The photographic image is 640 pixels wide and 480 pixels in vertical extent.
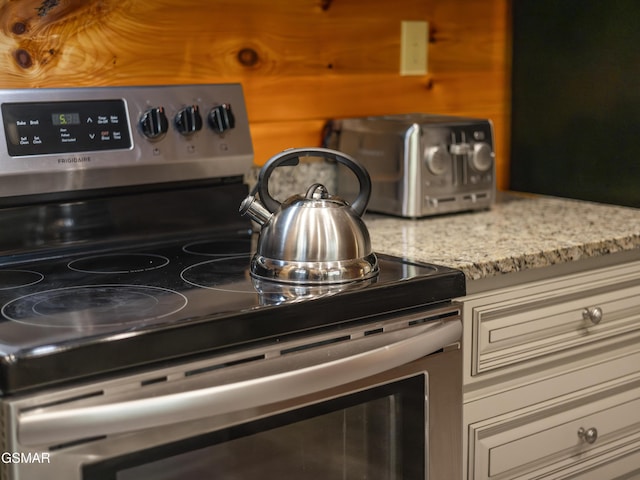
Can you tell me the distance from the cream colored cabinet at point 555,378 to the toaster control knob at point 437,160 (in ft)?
1.27

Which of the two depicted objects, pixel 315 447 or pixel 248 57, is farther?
pixel 248 57

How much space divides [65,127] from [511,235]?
2.72 feet

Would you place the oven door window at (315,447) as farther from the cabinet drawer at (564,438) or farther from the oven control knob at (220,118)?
the oven control knob at (220,118)

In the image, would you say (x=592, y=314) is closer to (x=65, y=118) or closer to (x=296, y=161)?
(x=296, y=161)

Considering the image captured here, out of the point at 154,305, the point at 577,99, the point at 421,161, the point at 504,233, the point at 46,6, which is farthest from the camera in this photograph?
the point at 577,99

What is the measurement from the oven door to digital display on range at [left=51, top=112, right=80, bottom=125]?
611mm

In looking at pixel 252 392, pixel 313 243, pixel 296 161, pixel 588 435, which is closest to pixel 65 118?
pixel 296 161

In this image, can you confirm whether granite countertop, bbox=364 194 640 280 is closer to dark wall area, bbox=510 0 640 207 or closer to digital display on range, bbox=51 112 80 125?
dark wall area, bbox=510 0 640 207

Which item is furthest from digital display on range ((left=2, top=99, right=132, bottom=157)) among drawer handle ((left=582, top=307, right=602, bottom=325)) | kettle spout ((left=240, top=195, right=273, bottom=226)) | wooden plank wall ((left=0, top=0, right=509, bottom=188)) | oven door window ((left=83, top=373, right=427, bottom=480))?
drawer handle ((left=582, top=307, right=602, bottom=325))

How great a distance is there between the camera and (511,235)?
1.73 metres

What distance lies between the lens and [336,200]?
54.7 inches

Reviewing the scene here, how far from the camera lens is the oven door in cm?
103

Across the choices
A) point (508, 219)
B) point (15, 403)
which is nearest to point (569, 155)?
point (508, 219)

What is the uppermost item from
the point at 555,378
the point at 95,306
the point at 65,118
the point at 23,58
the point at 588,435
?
the point at 23,58
